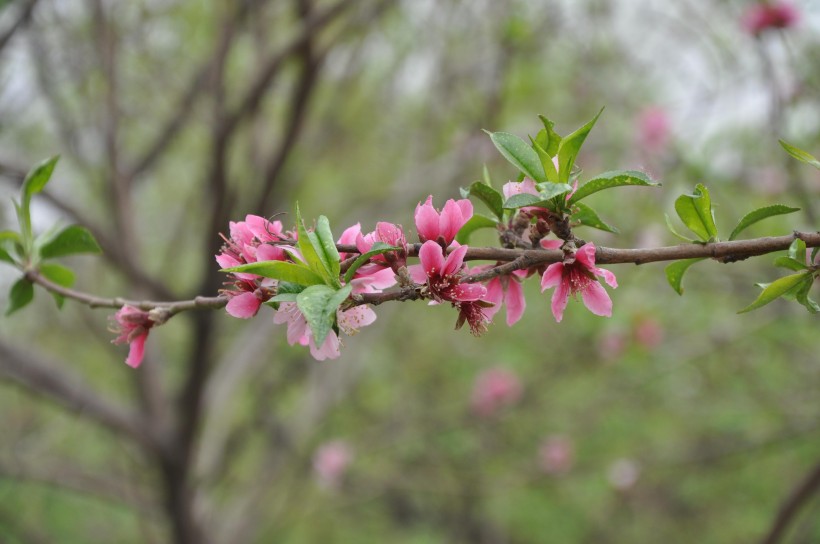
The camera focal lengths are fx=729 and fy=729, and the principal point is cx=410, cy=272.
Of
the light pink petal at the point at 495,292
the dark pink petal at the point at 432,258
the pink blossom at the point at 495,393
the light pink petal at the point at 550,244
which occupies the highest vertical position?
the dark pink petal at the point at 432,258

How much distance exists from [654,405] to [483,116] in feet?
10.5

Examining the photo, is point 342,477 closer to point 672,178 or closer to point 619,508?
point 619,508

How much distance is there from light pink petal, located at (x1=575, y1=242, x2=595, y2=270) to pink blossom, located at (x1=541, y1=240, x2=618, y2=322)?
0.02 meters

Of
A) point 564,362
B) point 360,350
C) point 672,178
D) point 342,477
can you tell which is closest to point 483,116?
point 672,178

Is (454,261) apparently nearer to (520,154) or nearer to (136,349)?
(520,154)

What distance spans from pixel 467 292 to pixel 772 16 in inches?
108

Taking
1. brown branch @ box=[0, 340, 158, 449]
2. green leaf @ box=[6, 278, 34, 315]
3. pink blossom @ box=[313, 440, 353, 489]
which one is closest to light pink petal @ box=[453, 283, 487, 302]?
green leaf @ box=[6, 278, 34, 315]

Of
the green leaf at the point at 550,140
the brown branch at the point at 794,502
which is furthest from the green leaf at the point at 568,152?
the brown branch at the point at 794,502

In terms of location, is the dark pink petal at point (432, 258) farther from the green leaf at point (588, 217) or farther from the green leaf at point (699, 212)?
the green leaf at point (699, 212)

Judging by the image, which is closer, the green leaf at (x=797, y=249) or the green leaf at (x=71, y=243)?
the green leaf at (x=797, y=249)

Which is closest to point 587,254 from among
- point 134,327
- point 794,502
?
point 134,327

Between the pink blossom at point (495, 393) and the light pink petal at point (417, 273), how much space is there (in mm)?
4398

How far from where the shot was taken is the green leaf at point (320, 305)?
0.75m

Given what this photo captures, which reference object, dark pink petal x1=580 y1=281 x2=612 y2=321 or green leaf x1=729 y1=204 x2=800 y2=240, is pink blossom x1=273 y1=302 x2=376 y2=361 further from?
green leaf x1=729 y1=204 x2=800 y2=240
